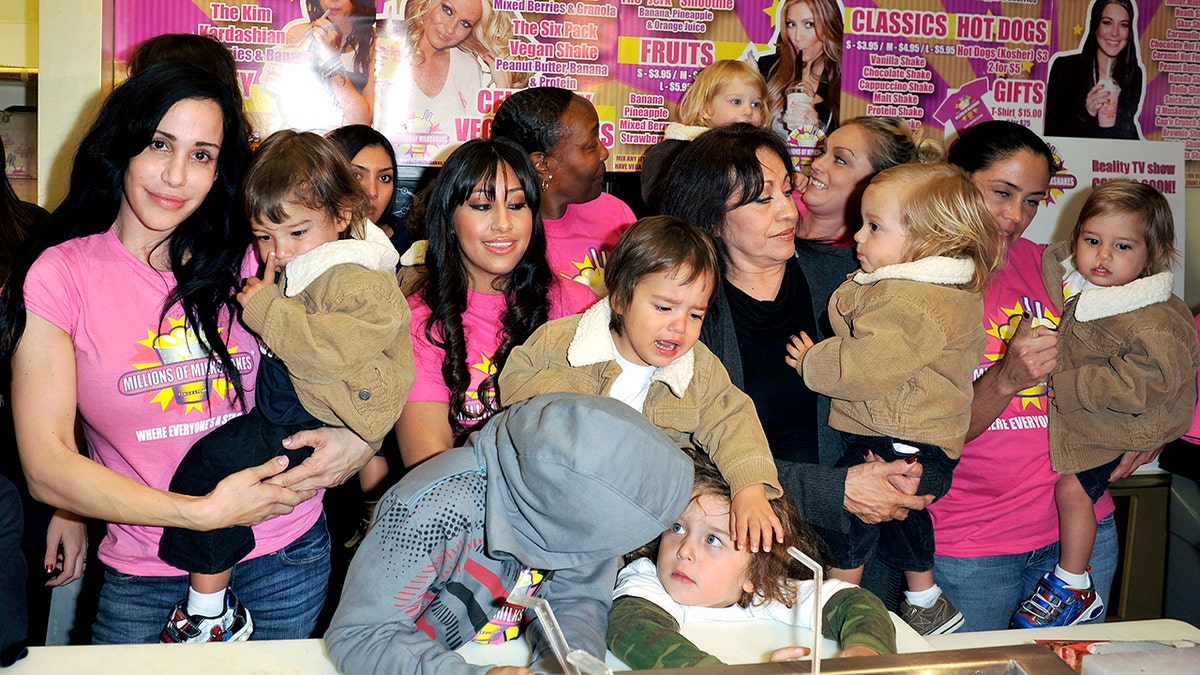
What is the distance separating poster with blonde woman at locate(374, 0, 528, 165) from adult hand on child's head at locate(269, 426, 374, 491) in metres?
1.80

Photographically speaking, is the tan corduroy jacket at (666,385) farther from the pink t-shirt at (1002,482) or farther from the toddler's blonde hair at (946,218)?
the pink t-shirt at (1002,482)

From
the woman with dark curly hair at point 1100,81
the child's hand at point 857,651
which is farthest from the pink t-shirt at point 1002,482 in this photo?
the woman with dark curly hair at point 1100,81

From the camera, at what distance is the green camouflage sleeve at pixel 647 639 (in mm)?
1685

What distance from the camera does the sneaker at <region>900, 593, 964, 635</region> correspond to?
2494mm

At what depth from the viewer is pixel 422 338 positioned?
229 cm

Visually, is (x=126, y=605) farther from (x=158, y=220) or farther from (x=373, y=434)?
(x=158, y=220)

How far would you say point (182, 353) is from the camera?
2.03 m

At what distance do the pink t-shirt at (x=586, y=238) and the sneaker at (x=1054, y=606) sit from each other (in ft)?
4.42

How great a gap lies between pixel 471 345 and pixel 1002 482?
136 centimetres

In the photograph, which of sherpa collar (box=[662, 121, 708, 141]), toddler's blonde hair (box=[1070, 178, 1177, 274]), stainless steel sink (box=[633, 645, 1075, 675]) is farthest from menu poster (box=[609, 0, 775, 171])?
stainless steel sink (box=[633, 645, 1075, 675])

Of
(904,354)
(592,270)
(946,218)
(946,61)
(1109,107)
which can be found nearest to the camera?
(904,354)

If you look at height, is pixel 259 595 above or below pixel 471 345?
below

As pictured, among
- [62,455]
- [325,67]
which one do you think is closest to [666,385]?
[62,455]

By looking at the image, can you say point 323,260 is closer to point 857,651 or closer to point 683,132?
point 857,651
